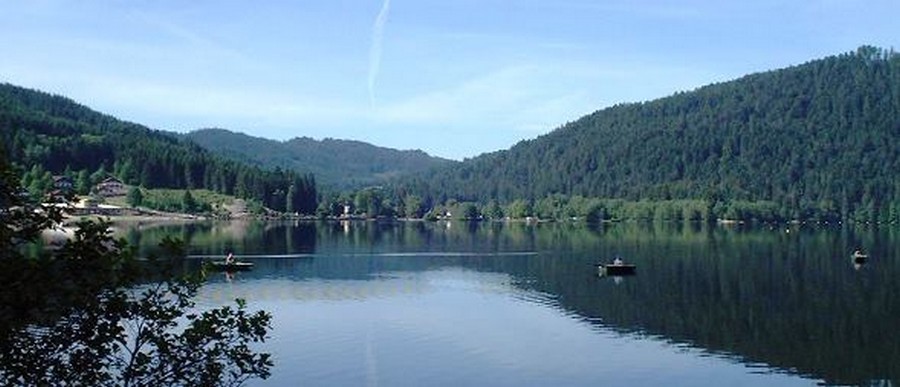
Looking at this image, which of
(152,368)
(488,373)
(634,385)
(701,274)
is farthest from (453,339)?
(701,274)

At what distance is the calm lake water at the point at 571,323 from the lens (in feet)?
227

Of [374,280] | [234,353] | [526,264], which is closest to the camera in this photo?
[234,353]

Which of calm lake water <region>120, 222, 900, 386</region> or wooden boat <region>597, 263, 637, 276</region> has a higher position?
wooden boat <region>597, 263, 637, 276</region>

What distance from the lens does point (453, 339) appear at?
274ft

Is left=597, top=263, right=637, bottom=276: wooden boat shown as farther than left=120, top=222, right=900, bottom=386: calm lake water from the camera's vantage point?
Yes

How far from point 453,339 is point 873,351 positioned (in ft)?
107

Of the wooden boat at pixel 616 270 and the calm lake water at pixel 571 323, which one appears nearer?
the calm lake water at pixel 571 323

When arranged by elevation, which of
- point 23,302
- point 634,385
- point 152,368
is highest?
point 23,302

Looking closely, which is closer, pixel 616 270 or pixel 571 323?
pixel 571 323

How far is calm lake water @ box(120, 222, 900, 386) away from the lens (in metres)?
69.2

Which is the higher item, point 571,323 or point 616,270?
point 616,270

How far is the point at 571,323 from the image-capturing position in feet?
307

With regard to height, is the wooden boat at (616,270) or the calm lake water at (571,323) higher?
the wooden boat at (616,270)

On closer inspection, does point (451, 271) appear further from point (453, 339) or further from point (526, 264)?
point (453, 339)
